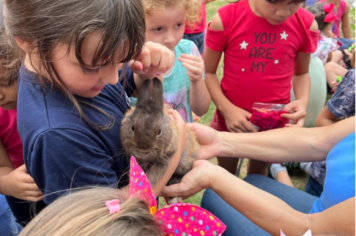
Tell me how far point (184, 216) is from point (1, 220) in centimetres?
113

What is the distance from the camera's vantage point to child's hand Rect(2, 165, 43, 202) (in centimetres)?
180

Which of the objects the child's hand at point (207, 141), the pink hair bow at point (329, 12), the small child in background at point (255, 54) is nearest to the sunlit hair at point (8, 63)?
the child's hand at point (207, 141)

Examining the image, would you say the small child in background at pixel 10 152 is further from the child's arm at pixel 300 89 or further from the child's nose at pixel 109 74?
the child's arm at pixel 300 89

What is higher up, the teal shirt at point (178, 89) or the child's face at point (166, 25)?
the child's face at point (166, 25)

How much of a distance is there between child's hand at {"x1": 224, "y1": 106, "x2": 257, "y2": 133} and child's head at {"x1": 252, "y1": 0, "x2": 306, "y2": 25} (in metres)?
0.85

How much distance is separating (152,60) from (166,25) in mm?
699

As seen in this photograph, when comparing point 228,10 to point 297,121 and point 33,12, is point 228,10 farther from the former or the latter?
point 33,12

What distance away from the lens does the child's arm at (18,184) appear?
1807mm

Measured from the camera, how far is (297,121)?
3188 mm

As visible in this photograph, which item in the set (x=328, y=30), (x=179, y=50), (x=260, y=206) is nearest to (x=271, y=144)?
(x=260, y=206)

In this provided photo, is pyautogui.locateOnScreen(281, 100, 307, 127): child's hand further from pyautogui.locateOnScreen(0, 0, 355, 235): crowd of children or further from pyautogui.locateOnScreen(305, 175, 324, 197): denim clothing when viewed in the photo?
pyautogui.locateOnScreen(305, 175, 324, 197): denim clothing

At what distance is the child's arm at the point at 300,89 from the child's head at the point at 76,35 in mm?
2104

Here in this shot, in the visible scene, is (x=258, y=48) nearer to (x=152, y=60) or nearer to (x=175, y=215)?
(x=152, y=60)

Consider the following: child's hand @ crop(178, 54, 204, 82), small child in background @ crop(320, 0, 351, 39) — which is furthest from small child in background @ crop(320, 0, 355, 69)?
child's hand @ crop(178, 54, 204, 82)
